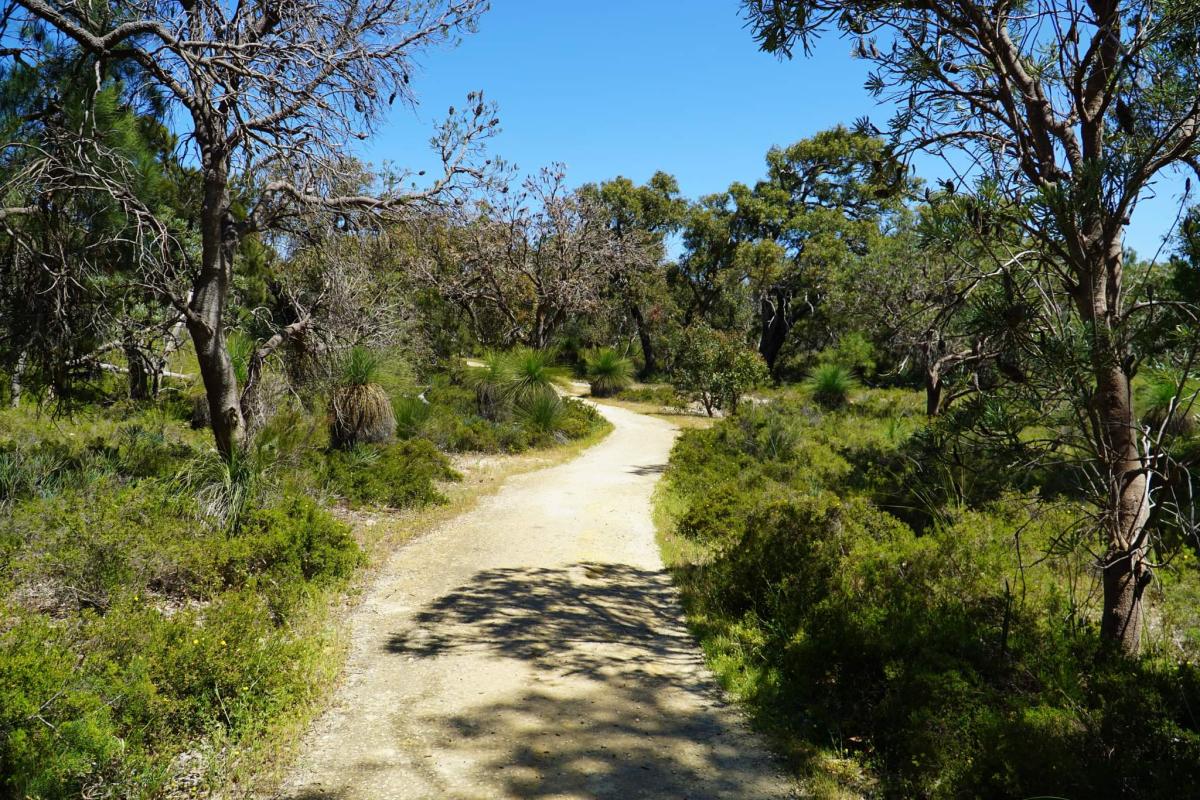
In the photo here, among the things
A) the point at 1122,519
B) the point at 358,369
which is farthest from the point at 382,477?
the point at 1122,519

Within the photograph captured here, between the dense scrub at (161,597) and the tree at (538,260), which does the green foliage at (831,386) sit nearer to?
the tree at (538,260)

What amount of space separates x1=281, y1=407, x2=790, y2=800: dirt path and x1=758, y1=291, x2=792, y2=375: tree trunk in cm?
2624

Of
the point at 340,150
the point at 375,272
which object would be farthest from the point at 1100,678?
the point at 375,272

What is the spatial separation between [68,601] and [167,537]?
38.7 inches

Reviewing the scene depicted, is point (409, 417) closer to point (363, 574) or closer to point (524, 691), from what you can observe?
point (363, 574)

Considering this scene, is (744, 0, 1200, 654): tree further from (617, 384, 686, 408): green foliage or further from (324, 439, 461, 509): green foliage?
(617, 384, 686, 408): green foliage

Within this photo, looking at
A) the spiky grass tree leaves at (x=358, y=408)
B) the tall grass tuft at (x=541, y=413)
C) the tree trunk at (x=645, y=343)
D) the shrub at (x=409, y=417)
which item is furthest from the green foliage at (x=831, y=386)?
the spiky grass tree leaves at (x=358, y=408)

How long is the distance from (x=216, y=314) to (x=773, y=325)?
29.0m

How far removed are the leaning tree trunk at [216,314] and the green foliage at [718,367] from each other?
16131 mm

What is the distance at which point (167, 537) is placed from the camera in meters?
6.05

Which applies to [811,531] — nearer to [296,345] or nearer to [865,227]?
[296,345]

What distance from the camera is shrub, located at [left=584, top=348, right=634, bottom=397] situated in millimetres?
28078

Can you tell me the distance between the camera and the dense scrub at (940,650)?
3164mm

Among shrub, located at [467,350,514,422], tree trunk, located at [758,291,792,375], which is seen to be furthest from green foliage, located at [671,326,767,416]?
tree trunk, located at [758,291,792,375]
